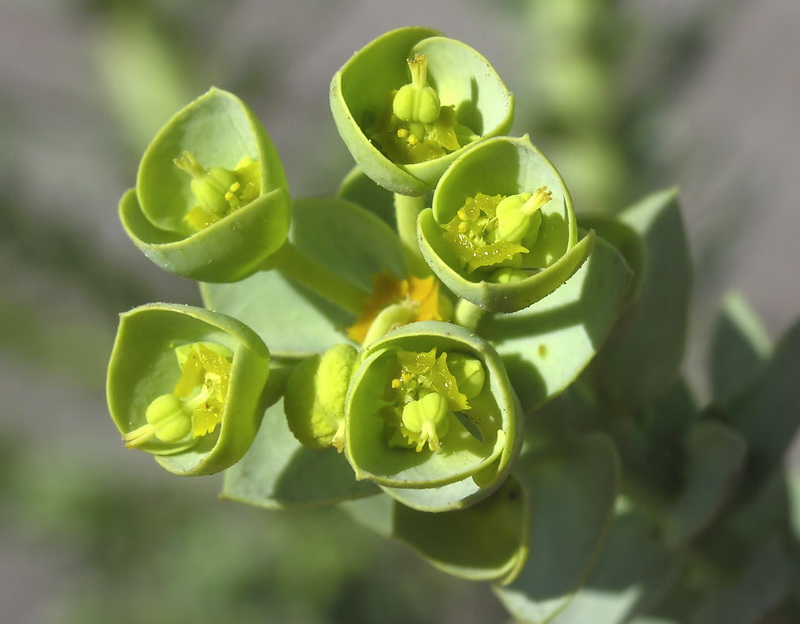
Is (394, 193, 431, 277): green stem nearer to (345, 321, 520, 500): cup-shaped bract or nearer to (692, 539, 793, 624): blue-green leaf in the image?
(345, 321, 520, 500): cup-shaped bract

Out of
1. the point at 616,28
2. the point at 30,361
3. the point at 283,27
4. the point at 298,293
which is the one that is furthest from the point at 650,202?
the point at 30,361

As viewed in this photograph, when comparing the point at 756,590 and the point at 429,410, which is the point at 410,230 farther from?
the point at 756,590

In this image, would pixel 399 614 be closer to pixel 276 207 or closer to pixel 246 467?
pixel 246 467

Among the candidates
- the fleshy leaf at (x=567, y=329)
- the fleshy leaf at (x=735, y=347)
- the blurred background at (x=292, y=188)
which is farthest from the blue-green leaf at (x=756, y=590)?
the blurred background at (x=292, y=188)

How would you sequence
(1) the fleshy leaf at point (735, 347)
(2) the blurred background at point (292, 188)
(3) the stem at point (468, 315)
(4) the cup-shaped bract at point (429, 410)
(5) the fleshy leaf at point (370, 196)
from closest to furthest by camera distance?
(4) the cup-shaped bract at point (429, 410) < (3) the stem at point (468, 315) < (5) the fleshy leaf at point (370, 196) < (1) the fleshy leaf at point (735, 347) < (2) the blurred background at point (292, 188)

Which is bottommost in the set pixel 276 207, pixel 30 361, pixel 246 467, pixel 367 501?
pixel 30 361

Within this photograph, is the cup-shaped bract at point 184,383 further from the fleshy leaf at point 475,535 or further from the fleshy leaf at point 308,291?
the fleshy leaf at point 475,535
